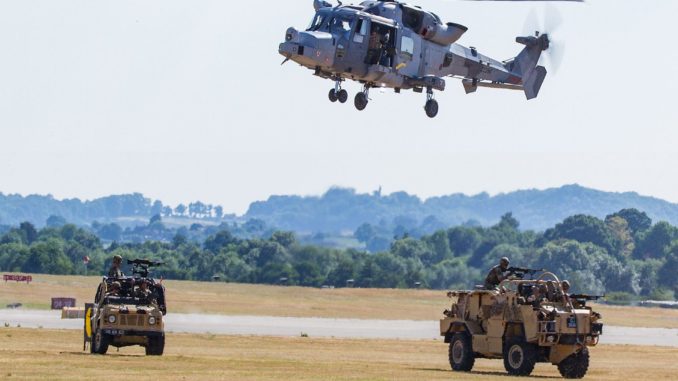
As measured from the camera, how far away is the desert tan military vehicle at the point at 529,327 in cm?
3453

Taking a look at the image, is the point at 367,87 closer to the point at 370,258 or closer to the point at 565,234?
the point at 370,258

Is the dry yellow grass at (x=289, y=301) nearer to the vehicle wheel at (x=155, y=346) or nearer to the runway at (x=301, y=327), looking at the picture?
the runway at (x=301, y=327)

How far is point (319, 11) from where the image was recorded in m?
48.0

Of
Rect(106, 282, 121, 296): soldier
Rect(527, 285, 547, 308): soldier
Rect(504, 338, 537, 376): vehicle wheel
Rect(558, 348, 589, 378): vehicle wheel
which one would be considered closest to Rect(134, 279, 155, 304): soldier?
Rect(106, 282, 121, 296): soldier

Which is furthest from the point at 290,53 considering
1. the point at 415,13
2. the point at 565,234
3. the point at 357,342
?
the point at 565,234

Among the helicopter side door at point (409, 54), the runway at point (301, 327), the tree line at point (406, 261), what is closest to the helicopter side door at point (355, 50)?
the helicopter side door at point (409, 54)

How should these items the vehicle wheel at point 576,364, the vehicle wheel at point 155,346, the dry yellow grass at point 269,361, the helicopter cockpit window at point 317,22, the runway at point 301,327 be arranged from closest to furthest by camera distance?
the dry yellow grass at point 269,361 → the vehicle wheel at point 576,364 → the vehicle wheel at point 155,346 → the helicopter cockpit window at point 317,22 → the runway at point 301,327

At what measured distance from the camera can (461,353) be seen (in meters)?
37.1

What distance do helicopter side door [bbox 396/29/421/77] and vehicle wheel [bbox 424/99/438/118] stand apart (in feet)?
3.42

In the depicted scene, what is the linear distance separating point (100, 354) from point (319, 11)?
1548cm

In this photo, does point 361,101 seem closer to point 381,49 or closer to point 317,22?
point 381,49

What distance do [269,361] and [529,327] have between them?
7.10 metres

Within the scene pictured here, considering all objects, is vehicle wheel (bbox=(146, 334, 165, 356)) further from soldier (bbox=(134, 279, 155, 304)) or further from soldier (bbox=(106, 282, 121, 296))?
soldier (bbox=(106, 282, 121, 296))

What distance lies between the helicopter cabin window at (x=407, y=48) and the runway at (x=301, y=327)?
12.7 metres
